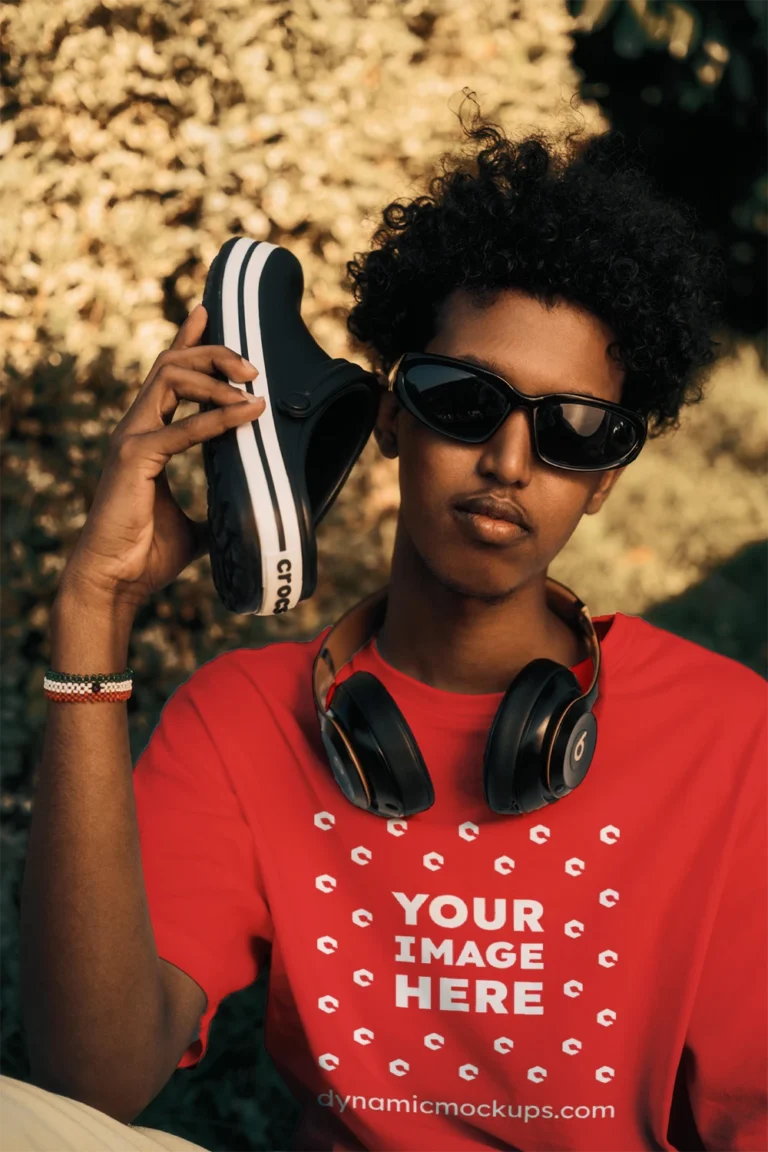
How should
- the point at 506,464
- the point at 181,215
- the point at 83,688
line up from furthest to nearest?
the point at 181,215, the point at 506,464, the point at 83,688

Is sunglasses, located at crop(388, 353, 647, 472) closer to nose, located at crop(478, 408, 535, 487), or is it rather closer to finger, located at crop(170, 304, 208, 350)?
nose, located at crop(478, 408, 535, 487)

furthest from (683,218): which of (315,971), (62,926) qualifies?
(62,926)

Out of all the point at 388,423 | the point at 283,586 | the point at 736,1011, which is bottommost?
the point at 736,1011

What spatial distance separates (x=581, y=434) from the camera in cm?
208

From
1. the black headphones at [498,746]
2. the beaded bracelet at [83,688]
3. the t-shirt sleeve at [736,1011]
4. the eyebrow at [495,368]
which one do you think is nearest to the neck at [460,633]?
the black headphones at [498,746]

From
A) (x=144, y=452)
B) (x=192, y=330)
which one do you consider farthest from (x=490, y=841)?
(x=192, y=330)

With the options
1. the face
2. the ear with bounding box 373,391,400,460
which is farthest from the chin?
the ear with bounding box 373,391,400,460

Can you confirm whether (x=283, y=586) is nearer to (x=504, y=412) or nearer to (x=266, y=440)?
(x=266, y=440)

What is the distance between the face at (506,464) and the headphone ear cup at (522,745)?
252mm

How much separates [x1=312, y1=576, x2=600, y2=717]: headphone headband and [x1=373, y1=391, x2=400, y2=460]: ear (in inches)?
10.7

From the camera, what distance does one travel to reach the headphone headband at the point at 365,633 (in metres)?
2.10

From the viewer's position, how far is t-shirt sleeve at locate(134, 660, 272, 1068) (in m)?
2.05

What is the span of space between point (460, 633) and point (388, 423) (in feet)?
1.36

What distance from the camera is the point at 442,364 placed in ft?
6.79
